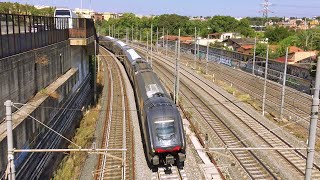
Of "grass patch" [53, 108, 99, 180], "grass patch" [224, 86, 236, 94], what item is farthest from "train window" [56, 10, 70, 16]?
"grass patch" [224, 86, 236, 94]

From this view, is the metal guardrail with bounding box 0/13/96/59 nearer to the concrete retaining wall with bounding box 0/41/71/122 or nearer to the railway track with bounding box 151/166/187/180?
the concrete retaining wall with bounding box 0/41/71/122

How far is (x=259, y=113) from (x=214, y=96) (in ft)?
25.6

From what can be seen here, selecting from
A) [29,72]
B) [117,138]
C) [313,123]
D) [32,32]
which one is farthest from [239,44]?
[313,123]

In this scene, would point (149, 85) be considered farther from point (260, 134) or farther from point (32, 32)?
point (260, 134)

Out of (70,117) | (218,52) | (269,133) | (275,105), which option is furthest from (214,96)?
(218,52)

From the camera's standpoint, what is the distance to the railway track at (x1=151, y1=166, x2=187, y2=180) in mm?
18047

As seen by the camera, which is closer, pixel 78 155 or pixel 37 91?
pixel 78 155

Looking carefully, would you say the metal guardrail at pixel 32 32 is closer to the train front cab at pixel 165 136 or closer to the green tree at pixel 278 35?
the train front cab at pixel 165 136

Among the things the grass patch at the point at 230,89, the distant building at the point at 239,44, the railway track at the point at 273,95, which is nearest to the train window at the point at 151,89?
the railway track at the point at 273,95

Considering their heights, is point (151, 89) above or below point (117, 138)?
above

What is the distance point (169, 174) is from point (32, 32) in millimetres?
12344

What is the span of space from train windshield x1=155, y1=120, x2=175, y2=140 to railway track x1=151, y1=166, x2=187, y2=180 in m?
2.14

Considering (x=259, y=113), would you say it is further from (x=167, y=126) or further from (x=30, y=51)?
(x=30, y=51)

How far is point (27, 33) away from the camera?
20.7 metres
